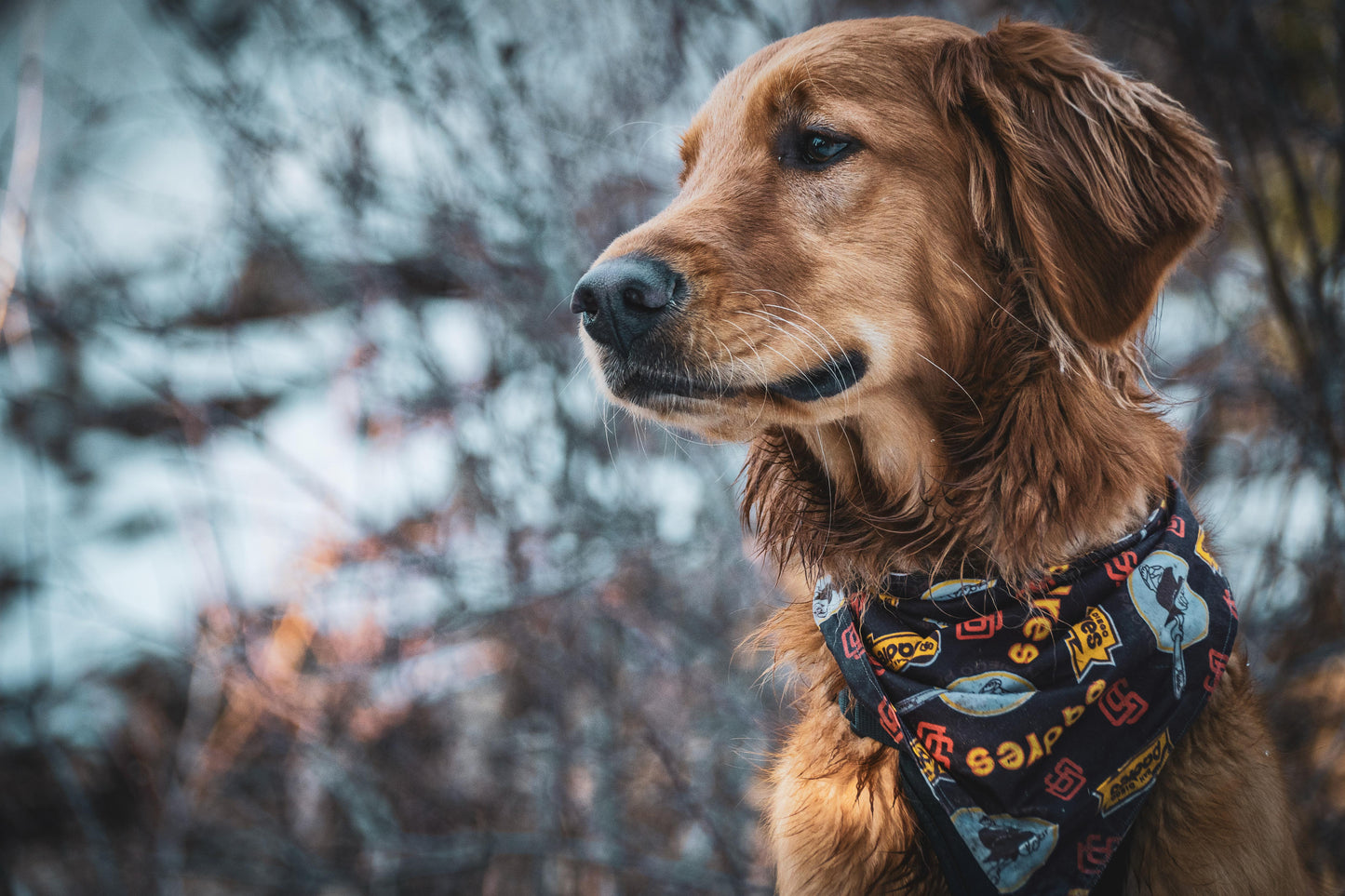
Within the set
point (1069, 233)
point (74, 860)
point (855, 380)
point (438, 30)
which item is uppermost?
point (438, 30)

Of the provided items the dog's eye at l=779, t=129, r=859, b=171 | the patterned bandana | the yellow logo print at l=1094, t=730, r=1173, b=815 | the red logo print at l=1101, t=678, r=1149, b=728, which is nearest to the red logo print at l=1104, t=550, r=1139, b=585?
the patterned bandana

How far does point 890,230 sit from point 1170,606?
97cm

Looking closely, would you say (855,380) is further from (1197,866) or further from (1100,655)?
(1197,866)

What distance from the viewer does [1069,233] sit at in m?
1.63

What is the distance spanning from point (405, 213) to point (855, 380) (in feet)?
8.84

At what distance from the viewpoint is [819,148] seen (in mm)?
1755

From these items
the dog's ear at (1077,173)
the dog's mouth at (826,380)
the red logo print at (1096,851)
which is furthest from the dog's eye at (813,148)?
the red logo print at (1096,851)

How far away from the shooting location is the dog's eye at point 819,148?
1728mm

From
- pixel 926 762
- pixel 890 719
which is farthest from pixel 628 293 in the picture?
pixel 926 762

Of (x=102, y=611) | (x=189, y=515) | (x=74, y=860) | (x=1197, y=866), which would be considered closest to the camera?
(x=1197, y=866)

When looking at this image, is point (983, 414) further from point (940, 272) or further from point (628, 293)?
point (628, 293)

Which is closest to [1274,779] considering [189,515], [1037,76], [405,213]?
[1037,76]

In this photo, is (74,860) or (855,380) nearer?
(855,380)

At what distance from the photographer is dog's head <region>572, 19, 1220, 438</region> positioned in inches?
60.6
